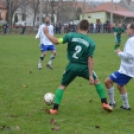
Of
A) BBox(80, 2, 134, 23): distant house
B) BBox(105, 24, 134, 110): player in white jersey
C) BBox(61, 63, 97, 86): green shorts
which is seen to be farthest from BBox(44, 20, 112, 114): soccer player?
BBox(80, 2, 134, 23): distant house

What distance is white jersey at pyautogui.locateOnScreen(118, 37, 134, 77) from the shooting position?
7809 millimetres

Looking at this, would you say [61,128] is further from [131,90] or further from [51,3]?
[51,3]

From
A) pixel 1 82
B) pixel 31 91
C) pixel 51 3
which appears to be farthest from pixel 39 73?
pixel 51 3

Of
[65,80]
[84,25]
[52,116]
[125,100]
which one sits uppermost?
[84,25]

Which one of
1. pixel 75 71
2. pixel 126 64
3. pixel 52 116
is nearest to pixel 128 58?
pixel 126 64

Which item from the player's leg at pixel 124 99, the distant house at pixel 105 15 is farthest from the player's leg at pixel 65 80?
the distant house at pixel 105 15

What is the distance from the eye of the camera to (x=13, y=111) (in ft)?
27.1

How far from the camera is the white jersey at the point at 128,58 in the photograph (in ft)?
25.6

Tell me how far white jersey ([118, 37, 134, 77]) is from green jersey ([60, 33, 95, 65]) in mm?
585

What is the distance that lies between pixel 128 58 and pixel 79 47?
944mm

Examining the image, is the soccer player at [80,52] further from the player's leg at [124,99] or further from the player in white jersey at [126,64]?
the player's leg at [124,99]

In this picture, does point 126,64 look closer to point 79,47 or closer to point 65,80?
point 79,47

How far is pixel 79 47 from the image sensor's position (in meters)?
7.71

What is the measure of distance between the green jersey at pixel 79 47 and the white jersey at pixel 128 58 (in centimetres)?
58
